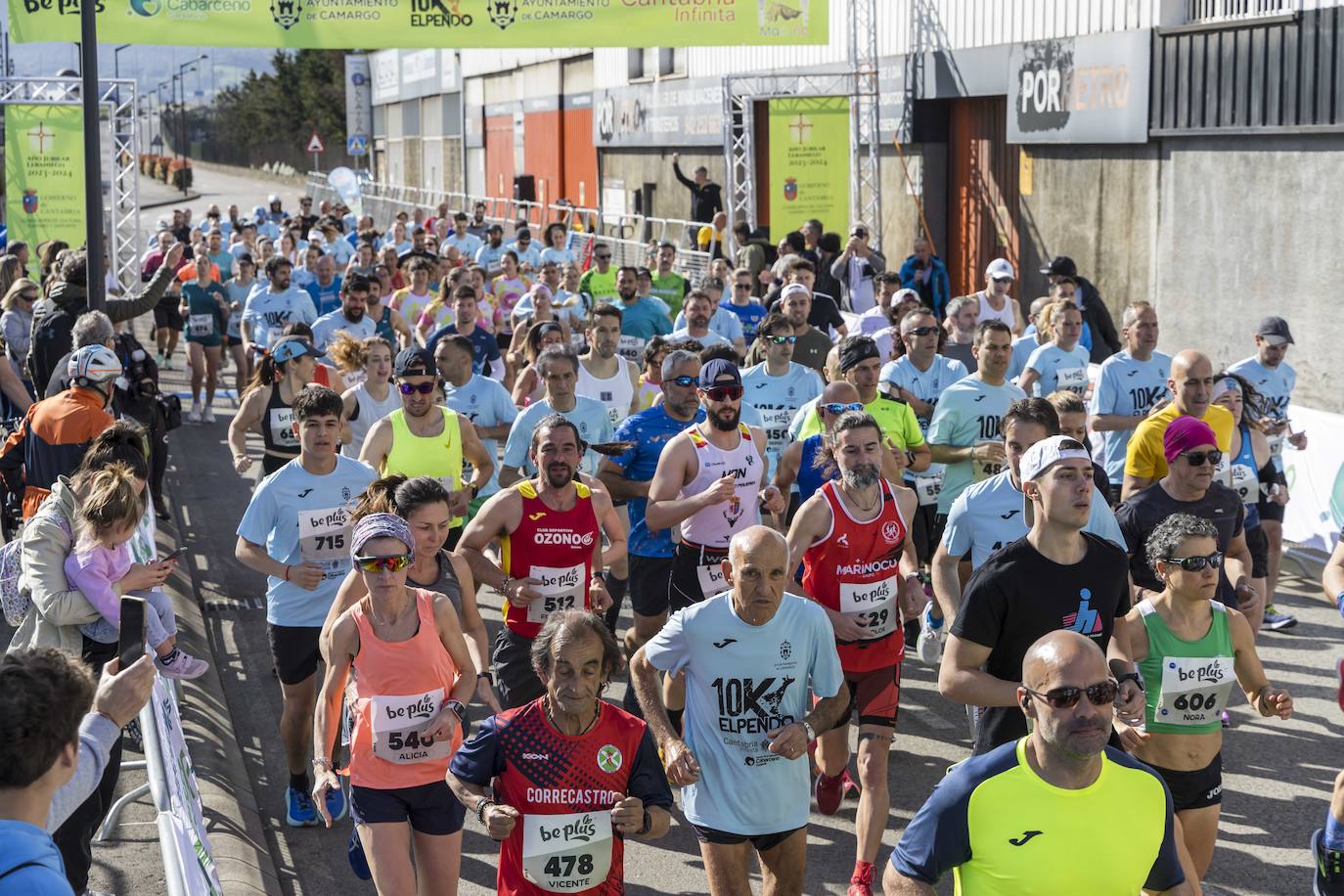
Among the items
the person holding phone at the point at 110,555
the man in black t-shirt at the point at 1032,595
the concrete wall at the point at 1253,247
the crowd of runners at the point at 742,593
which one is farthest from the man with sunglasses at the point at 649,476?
the concrete wall at the point at 1253,247

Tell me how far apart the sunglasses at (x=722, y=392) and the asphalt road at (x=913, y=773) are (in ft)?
6.37

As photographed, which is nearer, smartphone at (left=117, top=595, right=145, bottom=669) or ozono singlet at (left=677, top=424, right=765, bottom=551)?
smartphone at (left=117, top=595, right=145, bottom=669)

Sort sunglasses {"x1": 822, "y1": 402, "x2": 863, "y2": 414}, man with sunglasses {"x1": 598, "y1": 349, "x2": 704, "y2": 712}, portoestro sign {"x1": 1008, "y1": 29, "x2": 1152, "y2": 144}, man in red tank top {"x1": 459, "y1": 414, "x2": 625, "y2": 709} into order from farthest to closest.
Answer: portoestro sign {"x1": 1008, "y1": 29, "x2": 1152, "y2": 144}, man with sunglasses {"x1": 598, "y1": 349, "x2": 704, "y2": 712}, sunglasses {"x1": 822, "y1": 402, "x2": 863, "y2": 414}, man in red tank top {"x1": 459, "y1": 414, "x2": 625, "y2": 709}

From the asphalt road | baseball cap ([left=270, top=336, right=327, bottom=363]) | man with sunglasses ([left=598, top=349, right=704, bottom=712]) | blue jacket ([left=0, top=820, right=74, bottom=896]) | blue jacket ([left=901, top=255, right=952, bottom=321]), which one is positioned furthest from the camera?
blue jacket ([left=901, top=255, right=952, bottom=321])

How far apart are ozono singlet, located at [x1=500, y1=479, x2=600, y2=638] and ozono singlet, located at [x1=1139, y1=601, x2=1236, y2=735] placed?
2410 millimetres

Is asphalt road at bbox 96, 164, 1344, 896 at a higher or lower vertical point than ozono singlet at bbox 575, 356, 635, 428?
lower

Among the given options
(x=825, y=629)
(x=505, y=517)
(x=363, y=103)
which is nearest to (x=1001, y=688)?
(x=825, y=629)

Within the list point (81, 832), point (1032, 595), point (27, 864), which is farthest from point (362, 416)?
point (27, 864)

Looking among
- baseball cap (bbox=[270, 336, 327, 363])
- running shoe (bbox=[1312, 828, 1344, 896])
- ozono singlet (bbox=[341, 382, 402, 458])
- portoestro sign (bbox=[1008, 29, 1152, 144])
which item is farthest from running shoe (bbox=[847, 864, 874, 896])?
portoestro sign (bbox=[1008, 29, 1152, 144])

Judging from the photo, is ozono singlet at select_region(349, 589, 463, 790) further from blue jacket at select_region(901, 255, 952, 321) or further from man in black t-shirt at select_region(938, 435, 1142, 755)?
blue jacket at select_region(901, 255, 952, 321)

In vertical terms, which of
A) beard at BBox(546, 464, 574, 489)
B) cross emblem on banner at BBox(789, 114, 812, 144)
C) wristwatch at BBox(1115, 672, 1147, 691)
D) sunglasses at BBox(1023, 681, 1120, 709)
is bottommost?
wristwatch at BBox(1115, 672, 1147, 691)

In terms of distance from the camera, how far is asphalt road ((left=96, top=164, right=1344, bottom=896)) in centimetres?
685

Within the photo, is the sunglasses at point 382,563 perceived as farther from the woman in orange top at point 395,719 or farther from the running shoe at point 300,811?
the running shoe at point 300,811

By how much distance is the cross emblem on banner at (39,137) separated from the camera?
17969mm
